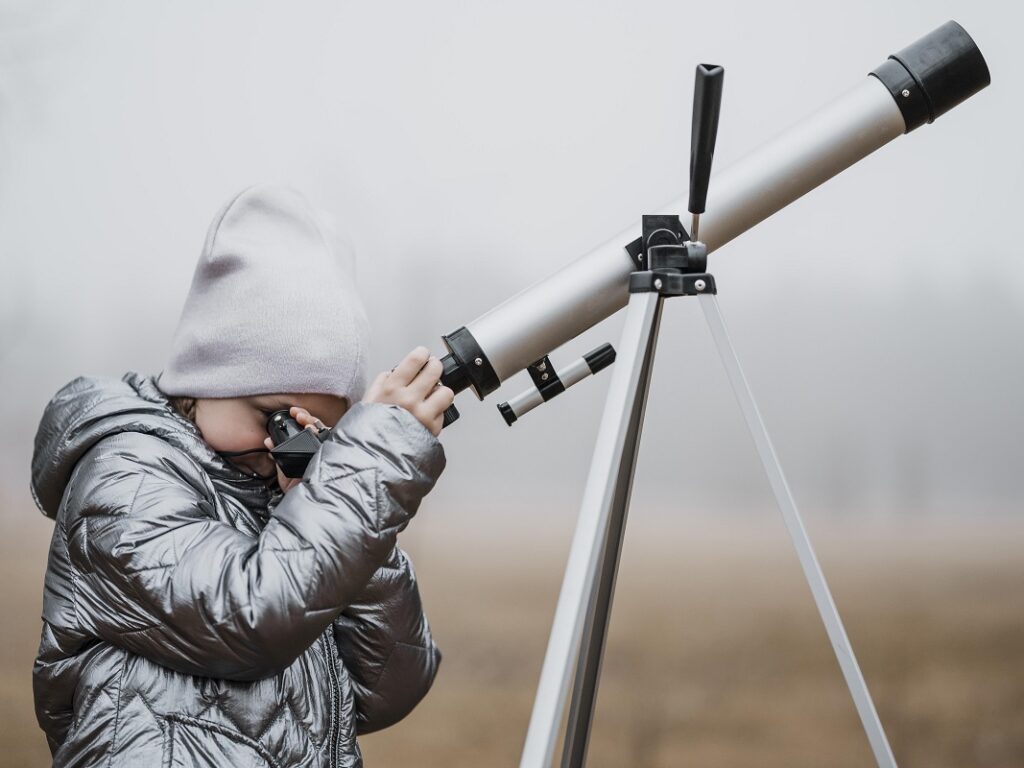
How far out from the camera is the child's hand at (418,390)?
818mm

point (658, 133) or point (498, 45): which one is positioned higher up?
point (498, 45)

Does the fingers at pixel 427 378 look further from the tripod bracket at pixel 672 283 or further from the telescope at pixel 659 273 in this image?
the tripod bracket at pixel 672 283

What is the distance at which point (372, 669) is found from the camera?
1.02 m

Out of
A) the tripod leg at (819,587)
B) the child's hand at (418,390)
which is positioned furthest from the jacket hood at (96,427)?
the tripod leg at (819,587)

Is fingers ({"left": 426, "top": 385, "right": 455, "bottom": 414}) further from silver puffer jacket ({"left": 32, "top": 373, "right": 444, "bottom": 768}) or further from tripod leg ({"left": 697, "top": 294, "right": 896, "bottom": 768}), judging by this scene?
tripod leg ({"left": 697, "top": 294, "right": 896, "bottom": 768})

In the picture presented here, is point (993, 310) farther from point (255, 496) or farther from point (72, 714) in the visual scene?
point (72, 714)

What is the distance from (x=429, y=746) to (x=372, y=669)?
2.62ft

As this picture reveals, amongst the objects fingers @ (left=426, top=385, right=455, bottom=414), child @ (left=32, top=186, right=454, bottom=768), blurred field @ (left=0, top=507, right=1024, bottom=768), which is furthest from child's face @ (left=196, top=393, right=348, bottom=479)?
blurred field @ (left=0, top=507, right=1024, bottom=768)

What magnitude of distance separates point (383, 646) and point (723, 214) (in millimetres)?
533

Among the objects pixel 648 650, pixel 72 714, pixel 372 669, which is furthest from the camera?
pixel 648 650

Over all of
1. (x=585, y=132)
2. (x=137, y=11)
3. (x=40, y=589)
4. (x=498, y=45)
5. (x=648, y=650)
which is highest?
(x=137, y=11)

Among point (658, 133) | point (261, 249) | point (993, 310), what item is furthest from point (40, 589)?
point (993, 310)

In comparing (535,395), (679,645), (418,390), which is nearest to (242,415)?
(418,390)

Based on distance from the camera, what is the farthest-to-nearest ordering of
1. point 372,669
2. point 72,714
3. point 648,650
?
point 648,650 → point 372,669 → point 72,714
